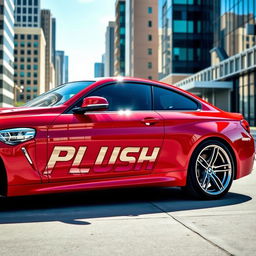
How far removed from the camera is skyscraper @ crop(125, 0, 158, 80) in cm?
11038

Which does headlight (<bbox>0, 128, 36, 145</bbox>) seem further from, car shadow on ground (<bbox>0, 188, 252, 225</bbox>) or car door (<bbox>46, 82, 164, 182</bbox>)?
car shadow on ground (<bbox>0, 188, 252, 225</bbox>)

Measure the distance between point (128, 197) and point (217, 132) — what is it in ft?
4.66

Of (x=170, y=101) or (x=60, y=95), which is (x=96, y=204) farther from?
(x=170, y=101)

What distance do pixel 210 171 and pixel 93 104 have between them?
5.98 ft

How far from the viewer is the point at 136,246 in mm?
3662

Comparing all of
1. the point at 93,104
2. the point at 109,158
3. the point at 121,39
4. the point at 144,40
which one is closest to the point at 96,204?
the point at 109,158

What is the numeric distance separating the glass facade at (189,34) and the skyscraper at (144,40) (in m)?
43.8

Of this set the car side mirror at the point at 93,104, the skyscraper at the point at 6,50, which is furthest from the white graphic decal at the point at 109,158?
the skyscraper at the point at 6,50

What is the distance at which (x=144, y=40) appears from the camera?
111 meters

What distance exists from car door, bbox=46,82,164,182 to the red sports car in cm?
1

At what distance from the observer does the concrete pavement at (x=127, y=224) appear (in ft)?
11.9

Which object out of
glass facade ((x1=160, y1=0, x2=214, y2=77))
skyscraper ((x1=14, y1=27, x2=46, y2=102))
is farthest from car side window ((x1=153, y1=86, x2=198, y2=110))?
skyscraper ((x1=14, y1=27, x2=46, y2=102))

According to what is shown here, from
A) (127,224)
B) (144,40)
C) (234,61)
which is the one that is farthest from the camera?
(144,40)

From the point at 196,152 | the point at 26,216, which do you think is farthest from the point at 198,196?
the point at 26,216
